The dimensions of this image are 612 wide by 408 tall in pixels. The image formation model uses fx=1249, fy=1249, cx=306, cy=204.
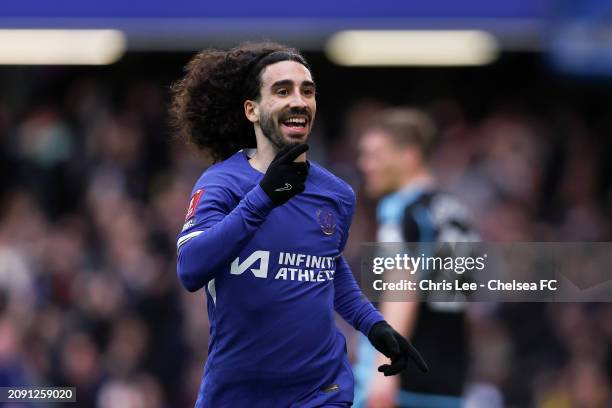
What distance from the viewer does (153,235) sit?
1057 cm

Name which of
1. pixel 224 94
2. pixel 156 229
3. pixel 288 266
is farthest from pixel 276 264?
pixel 156 229

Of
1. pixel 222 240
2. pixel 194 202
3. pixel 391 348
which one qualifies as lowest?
pixel 391 348

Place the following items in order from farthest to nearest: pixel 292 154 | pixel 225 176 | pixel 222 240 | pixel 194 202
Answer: pixel 225 176, pixel 194 202, pixel 292 154, pixel 222 240

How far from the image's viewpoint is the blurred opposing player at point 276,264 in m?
4.07

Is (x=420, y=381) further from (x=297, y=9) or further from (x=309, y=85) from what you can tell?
(x=297, y=9)

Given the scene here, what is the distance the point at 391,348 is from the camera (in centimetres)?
450

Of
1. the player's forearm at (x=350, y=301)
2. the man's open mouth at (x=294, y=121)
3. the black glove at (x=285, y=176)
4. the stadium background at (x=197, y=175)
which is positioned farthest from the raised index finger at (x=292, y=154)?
the stadium background at (x=197, y=175)

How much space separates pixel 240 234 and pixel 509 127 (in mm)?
7708

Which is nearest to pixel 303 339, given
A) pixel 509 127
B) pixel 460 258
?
pixel 460 258

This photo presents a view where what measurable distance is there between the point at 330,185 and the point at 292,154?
1.49 feet

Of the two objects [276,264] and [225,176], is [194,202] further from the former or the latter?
[276,264]

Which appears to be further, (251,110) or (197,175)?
(197,175)

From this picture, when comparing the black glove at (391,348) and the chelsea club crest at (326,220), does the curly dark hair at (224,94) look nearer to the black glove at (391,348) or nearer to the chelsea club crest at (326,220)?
the chelsea club crest at (326,220)

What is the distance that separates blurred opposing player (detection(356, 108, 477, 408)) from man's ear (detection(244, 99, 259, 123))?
184 centimetres
